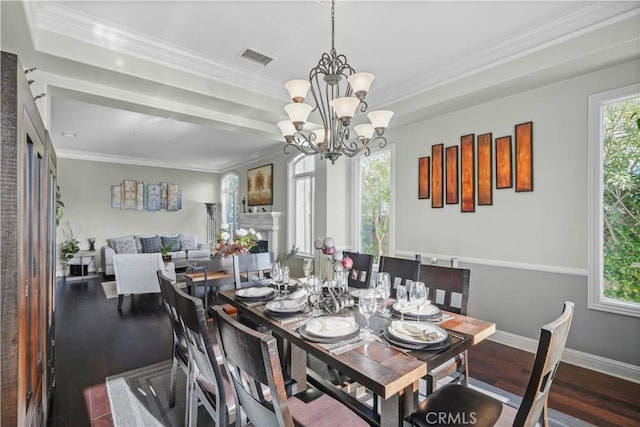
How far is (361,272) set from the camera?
2799 mm

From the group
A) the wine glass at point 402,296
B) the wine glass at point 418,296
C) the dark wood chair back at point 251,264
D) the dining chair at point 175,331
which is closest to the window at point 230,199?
the dark wood chair back at point 251,264

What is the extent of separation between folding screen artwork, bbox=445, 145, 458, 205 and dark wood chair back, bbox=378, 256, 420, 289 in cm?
146

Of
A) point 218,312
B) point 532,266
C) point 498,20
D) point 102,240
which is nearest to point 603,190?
point 532,266

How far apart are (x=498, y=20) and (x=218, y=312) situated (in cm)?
289

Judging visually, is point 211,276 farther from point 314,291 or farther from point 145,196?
point 145,196

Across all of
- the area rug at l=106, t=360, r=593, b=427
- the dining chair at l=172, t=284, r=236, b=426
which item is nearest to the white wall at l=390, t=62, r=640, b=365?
the area rug at l=106, t=360, r=593, b=427

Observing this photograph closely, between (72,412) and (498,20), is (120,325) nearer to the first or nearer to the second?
(72,412)

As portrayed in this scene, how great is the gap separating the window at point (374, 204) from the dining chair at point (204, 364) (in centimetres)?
308

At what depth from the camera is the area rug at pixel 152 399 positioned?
2051 millimetres

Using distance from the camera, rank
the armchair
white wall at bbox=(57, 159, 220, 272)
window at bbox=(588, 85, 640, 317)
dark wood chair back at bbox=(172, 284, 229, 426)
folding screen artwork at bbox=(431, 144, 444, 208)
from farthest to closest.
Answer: white wall at bbox=(57, 159, 220, 272)
the armchair
folding screen artwork at bbox=(431, 144, 444, 208)
window at bbox=(588, 85, 640, 317)
dark wood chair back at bbox=(172, 284, 229, 426)

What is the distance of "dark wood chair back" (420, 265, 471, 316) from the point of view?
6.66 ft

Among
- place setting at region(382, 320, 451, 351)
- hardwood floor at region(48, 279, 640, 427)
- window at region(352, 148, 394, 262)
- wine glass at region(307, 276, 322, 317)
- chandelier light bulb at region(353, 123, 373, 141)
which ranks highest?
chandelier light bulb at region(353, 123, 373, 141)

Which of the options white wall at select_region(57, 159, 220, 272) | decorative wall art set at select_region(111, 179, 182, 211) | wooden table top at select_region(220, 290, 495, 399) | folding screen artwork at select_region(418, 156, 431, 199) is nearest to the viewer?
wooden table top at select_region(220, 290, 495, 399)

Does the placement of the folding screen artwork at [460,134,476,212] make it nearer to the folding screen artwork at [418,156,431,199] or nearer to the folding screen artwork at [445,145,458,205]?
the folding screen artwork at [445,145,458,205]
